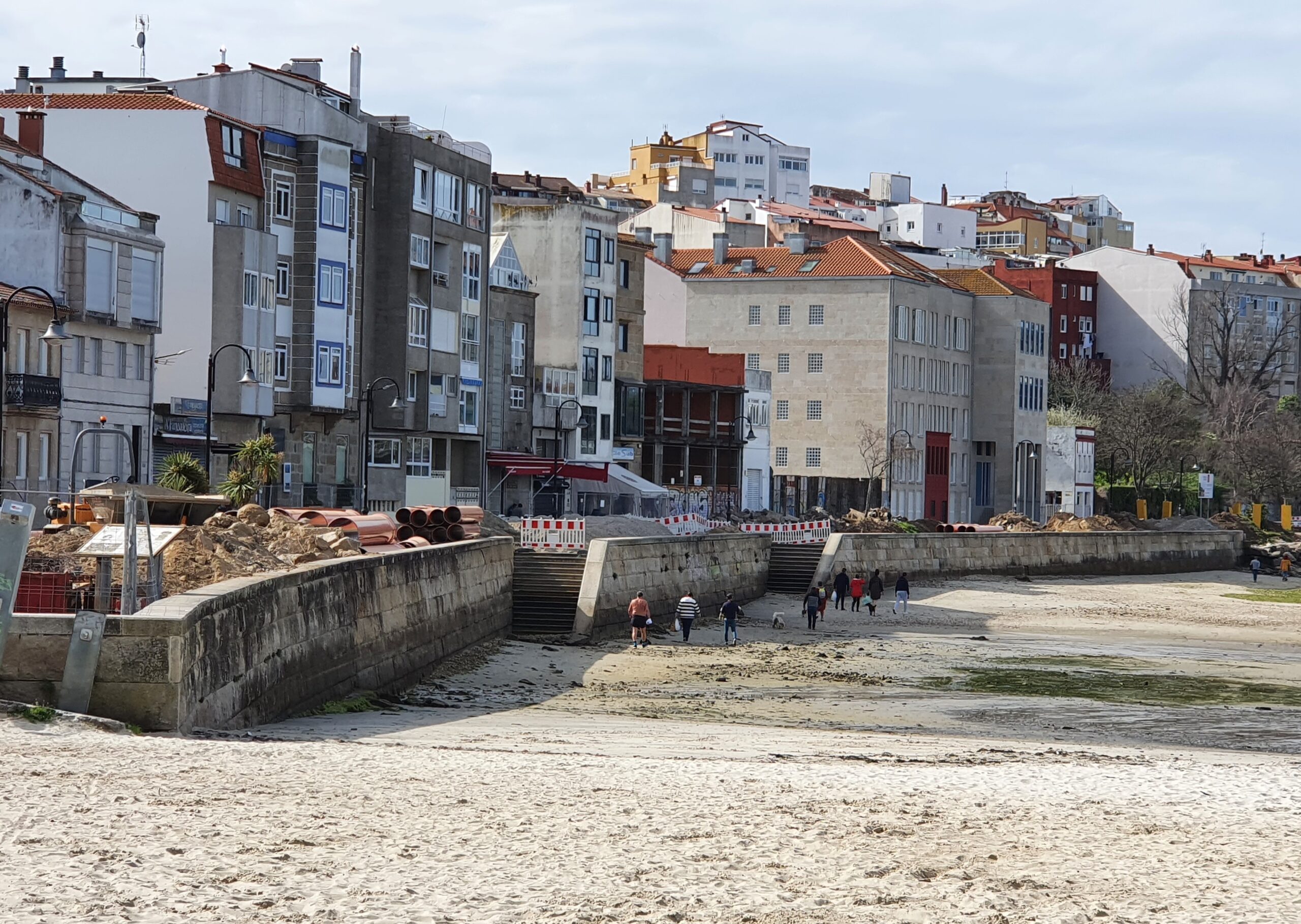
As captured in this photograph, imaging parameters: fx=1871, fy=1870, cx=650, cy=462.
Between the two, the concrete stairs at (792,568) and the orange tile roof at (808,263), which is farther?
the orange tile roof at (808,263)

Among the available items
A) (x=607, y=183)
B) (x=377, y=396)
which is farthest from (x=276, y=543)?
(x=607, y=183)

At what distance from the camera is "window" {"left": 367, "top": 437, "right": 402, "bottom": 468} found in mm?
57375

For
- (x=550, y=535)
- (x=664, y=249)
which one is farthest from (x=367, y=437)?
(x=664, y=249)

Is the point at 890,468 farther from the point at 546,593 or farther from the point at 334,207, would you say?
the point at 546,593

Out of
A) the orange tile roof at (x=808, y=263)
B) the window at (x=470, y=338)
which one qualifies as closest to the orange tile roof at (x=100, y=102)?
the window at (x=470, y=338)

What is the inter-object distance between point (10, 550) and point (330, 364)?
39.0 metres

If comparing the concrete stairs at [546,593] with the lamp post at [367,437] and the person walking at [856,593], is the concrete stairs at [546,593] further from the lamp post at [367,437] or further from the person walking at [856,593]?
the lamp post at [367,437]

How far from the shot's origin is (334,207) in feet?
178

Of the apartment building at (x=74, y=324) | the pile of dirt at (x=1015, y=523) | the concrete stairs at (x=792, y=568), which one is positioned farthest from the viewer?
the pile of dirt at (x=1015, y=523)

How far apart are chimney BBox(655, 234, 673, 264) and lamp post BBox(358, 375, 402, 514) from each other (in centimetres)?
3986

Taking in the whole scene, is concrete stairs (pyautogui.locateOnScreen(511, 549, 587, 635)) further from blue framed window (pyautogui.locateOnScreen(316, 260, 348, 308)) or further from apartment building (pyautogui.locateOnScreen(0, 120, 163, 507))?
blue framed window (pyautogui.locateOnScreen(316, 260, 348, 308))

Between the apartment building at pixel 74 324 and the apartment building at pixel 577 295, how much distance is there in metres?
25.5

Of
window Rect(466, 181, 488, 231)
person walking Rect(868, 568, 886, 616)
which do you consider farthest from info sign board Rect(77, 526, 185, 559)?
window Rect(466, 181, 488, 231)

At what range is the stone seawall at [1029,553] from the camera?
179 ft
